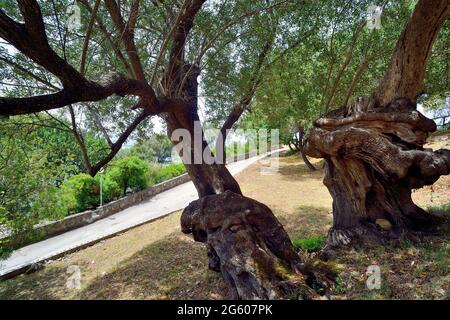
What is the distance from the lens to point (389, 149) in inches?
115

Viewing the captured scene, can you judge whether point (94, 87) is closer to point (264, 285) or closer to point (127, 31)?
point (127, 31)

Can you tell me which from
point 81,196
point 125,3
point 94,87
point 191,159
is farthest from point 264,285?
point 81,196

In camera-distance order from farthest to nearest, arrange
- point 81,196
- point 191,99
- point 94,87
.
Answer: point 81,196
point 191,99
point 94,87

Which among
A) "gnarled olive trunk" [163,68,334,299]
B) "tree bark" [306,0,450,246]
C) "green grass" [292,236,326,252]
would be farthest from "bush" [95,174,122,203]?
"tree bark" [306,0,450,246]

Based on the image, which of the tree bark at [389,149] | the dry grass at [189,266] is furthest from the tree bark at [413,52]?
the dry grass at [189,266]

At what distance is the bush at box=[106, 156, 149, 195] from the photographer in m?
11.7

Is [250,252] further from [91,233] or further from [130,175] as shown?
[130,175]

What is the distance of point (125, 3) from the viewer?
454cm

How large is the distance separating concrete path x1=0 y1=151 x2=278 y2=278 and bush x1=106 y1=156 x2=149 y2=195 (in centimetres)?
112

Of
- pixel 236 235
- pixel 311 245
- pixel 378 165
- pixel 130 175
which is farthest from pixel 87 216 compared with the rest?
pixel 378 165

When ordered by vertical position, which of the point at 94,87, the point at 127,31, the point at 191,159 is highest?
the point at 127,31

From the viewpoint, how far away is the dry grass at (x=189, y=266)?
2.46 m

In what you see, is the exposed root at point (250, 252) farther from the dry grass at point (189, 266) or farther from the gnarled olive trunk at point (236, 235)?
the dry grass at point (189, 266)

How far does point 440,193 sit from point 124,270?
8.51 meters
